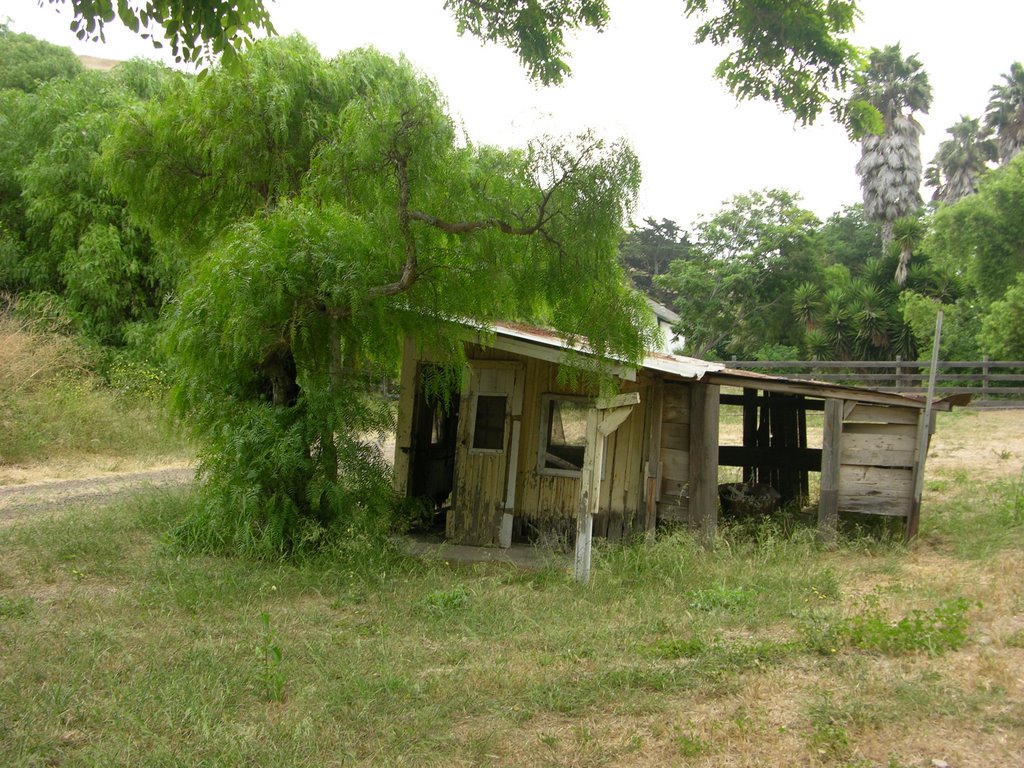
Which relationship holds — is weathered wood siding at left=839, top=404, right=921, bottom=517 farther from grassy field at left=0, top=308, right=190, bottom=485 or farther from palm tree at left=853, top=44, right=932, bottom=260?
palm tree at left=853, top=44, right=932, bottom=260

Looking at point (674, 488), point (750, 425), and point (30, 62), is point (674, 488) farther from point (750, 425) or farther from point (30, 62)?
point (30, 62)

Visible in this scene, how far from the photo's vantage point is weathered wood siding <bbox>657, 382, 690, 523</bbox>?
1066cm

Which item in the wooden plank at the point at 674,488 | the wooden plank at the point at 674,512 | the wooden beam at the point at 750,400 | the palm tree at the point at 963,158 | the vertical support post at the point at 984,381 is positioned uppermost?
the palm tree at the point at 963,158

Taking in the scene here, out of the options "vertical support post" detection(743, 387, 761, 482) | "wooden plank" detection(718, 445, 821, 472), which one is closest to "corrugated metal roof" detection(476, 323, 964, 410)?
"wooden plank" detection(718, 445, 821, 472)

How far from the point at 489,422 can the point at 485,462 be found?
48 centimetres

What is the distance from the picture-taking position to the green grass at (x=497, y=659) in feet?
15.7

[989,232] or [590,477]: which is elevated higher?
[989,232]

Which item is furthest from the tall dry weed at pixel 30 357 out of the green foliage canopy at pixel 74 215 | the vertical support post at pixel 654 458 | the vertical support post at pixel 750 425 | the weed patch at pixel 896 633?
the weed patch at pixel 896 633

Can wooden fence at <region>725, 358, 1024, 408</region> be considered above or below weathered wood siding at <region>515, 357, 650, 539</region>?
above

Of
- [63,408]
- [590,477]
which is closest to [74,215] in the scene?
Answer: [63,408]

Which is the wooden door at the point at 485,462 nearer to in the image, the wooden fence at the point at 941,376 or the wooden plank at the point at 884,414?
the wooden plank at the point at 884,414

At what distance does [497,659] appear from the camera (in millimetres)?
6180

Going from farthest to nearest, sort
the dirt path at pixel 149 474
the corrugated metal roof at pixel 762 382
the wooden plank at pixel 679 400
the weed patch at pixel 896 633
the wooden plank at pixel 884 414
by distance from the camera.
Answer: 1. the dirt path at pixel 149 474
2. the wooden plank at pixel 679 400
3. the wooden plank at pixel 884 414
4. the corrugated metal roof at pixel 762 382
5. the weed patch at pixel 896 633

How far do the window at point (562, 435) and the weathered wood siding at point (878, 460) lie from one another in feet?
9.87
